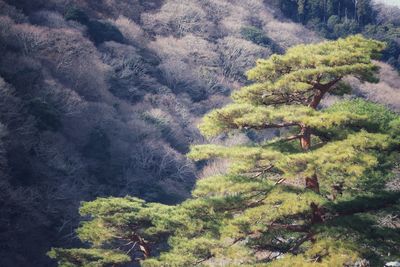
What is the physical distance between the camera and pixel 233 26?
2293 inches

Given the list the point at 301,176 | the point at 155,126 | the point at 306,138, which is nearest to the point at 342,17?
the point at 155,126

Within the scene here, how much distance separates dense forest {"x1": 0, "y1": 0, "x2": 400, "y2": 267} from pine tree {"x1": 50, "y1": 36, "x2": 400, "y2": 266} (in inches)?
→ 1.7

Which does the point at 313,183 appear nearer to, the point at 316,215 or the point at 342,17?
the point at 316,215

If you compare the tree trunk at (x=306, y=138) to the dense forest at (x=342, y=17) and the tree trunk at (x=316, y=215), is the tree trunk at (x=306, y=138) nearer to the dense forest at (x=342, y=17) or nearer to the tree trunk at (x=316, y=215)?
the tree trunk at (x=316, y=215)

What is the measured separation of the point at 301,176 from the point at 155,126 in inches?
1112

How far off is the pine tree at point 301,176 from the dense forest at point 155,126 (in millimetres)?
43

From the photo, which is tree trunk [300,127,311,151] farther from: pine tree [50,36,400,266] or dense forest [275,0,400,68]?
dense forest [275,0,400,68]

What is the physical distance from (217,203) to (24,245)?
1482cm

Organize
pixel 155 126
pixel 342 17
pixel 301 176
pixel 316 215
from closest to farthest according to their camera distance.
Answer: pixel 301 176, pixel 316 215, pixel 155 126, pixel 342 17

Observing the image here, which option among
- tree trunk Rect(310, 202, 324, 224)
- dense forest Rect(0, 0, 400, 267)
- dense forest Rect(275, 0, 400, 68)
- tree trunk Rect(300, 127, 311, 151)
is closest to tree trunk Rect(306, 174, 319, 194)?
tree trunk Rect(310, 202, 324, 224)

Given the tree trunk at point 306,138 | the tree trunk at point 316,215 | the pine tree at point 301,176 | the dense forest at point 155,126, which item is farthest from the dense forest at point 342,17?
the tree trunk at point 316,215

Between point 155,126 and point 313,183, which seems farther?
point 155,126

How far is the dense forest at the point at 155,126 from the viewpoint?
7.33 metres

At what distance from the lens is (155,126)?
34625mm
